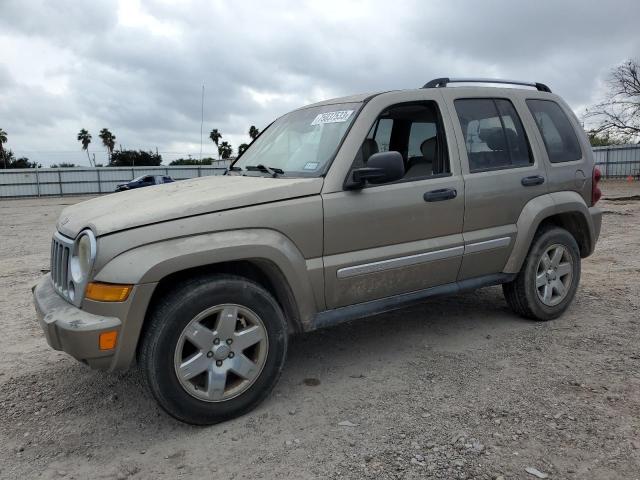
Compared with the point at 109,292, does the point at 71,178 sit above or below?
above

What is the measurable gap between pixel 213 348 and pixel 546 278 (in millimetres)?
2994

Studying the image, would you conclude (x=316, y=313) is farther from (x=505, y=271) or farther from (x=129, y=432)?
(x=505, y=271)

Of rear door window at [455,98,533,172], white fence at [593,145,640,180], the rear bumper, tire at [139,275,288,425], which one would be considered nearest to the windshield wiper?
tire at [139,275,288,425]

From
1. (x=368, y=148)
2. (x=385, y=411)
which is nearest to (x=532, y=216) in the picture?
(x=368, y=148)

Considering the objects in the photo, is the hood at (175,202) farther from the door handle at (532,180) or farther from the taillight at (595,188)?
the taillight at (595,188)

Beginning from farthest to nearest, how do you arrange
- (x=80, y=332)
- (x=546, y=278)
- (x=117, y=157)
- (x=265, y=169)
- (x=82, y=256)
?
(x=117, y=157)
(x=546, y=278)
(x=265, y=169)
(x=82, y=256)
(x=80, y=332)

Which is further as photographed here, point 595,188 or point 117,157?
point 117,157

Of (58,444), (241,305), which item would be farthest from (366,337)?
(58,444)

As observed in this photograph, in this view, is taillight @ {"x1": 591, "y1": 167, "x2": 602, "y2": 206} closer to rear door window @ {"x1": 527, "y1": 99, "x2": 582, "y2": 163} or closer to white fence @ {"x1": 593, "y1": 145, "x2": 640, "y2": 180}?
rear door window @ {"x1": 527, "y1": 99, "x2": 582, "y2": 163}

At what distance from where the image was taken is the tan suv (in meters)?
2.79

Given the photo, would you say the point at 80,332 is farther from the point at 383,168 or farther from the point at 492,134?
the point at 492,134

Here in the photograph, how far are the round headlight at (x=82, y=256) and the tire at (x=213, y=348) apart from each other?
0.42 m

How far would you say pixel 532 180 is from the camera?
167 inches

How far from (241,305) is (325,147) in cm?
127
